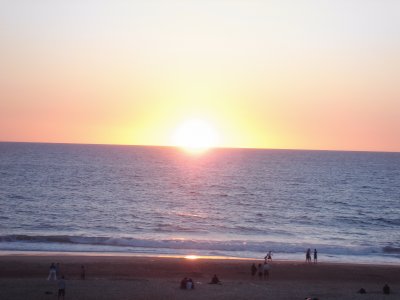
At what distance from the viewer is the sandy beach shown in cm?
2909

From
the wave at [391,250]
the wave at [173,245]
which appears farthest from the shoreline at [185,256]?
the wave at [391,250]

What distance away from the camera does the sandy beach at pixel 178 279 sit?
95.5 feet

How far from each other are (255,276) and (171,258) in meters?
8.03

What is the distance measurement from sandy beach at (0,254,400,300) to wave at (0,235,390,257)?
5789 mm

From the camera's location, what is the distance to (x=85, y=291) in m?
29.1

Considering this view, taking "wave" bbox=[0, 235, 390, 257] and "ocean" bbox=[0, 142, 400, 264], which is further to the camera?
"ocean" bbox=[0, 142, 400, 264]

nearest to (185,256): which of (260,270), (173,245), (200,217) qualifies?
(173,245)

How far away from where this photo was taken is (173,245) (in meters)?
48.5

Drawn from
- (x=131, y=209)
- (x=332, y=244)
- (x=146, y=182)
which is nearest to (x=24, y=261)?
(x=332, y=244)

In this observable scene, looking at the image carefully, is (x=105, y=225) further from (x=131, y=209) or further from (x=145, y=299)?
(x=145, y=299)

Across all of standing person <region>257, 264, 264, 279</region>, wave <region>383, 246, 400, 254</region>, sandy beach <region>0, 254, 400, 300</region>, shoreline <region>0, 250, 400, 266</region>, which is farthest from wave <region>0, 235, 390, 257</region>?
standing person <region>257, 264, 264, 279</region>

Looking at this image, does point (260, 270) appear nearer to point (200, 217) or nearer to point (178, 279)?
point (178, 279)

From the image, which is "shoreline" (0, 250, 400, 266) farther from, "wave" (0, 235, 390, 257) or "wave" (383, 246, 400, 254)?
"wave" (383, 246, 400, 254)

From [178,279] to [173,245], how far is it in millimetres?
14253
